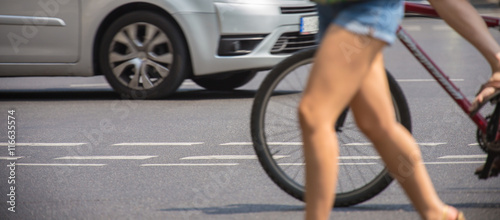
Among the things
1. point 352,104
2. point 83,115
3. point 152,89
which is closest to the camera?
point 352,104

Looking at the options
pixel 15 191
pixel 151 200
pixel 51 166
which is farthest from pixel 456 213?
pixel 51 166

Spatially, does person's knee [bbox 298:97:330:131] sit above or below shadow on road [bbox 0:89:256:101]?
above

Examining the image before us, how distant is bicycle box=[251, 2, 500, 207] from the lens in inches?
Result: 171

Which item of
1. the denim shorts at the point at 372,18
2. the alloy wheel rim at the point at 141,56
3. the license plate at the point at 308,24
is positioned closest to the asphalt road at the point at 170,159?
the alloy wheel rim at the point at 141,56

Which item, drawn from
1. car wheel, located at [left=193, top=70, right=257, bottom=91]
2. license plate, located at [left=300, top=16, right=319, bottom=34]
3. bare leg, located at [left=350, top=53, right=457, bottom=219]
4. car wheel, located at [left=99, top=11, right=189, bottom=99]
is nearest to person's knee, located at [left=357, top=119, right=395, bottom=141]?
bare leg, located at [left=350, top=53, right=457, bottom=219]

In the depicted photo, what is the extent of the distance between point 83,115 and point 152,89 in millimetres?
842

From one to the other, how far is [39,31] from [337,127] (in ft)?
16.3

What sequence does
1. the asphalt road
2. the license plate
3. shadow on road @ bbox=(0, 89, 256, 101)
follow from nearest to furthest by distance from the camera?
the asphalt road → the license plate → shadow on road @ bbox=(0, 89, 256, 101)

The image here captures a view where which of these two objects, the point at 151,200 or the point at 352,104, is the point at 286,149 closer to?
the point at 151,200

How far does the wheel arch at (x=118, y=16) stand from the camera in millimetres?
8867

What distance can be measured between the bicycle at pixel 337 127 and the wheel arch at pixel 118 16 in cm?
423

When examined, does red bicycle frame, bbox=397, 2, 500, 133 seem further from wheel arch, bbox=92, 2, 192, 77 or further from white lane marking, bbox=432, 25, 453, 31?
white lane marking, bbox=432, 25, 453, 31

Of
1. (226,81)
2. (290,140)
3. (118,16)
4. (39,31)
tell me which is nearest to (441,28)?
(226,81)

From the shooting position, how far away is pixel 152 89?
8.91m
